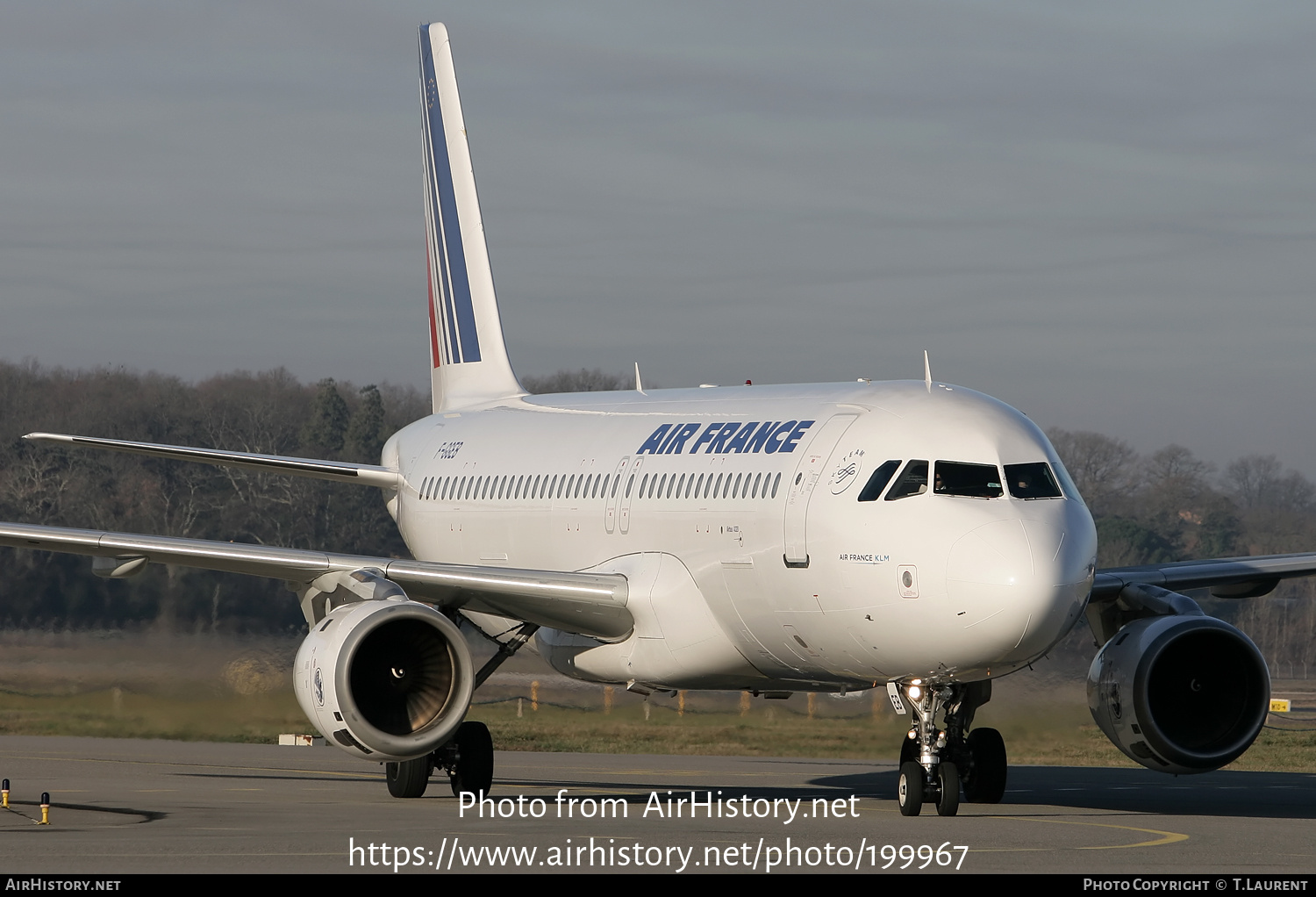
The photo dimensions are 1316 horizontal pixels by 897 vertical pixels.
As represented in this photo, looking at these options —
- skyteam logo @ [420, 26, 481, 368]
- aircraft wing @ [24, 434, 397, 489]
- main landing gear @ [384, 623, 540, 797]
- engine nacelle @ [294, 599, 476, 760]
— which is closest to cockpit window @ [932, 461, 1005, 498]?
engine nacelle @ [294, 599, 476, 760]

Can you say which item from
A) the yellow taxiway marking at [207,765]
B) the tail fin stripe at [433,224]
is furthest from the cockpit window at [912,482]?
the tail fin stripe at [433,224]

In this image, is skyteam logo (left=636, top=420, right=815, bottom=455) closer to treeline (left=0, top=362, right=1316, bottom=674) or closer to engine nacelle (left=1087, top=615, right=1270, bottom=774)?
engine nacelle (left=1087, top=615, right=1270, bottom=774)

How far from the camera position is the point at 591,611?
1997 centimetres

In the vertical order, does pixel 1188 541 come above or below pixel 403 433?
below

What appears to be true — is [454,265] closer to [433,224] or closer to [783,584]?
[433,224]

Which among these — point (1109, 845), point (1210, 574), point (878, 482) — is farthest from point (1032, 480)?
point (1210, 574)

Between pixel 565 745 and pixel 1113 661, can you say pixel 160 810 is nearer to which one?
pixel 1113 661

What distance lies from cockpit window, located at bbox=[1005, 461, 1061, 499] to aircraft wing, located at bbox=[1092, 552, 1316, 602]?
338cm

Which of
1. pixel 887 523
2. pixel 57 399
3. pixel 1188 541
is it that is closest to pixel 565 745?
pixel 887 523

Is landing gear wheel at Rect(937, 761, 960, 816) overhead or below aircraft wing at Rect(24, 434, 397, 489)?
below

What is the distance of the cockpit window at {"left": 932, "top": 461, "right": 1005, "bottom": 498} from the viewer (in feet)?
54.2

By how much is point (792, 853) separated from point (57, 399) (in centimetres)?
4341

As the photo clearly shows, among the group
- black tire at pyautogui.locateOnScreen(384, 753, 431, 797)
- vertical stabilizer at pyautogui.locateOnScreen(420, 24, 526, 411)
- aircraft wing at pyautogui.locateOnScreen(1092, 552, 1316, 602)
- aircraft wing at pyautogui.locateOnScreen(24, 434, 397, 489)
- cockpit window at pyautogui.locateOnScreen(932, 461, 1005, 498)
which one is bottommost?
black tire at pyautogui.locateOnScreen(384, 753, 431, 797)

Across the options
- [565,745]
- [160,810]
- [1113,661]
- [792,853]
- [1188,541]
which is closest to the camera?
[792,853]
